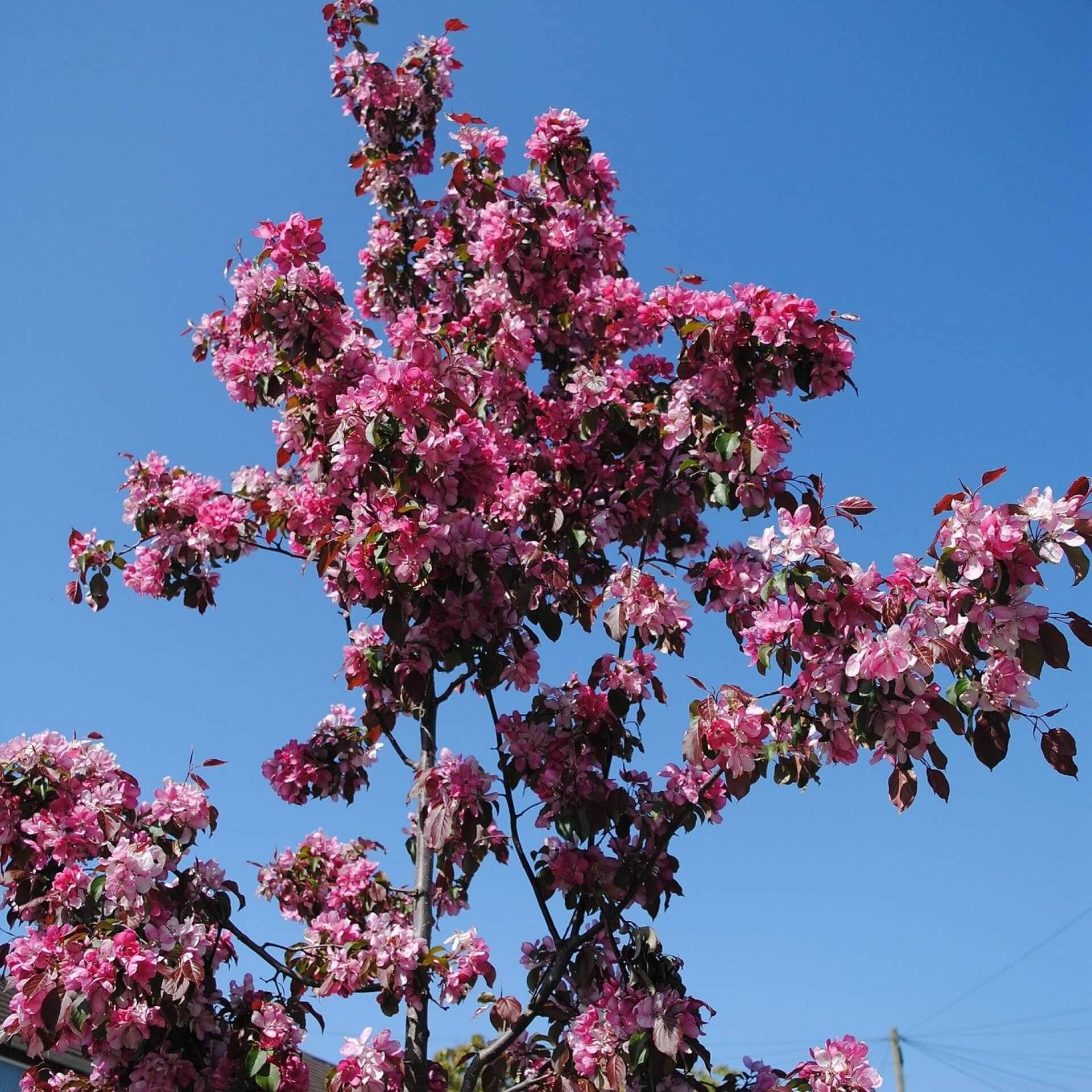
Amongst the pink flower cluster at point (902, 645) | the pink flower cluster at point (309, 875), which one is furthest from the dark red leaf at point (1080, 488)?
the pink flower cluster at point (309, 875)

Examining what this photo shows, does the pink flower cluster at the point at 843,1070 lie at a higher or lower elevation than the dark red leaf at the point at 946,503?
lower

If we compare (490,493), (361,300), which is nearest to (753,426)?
(490,493)

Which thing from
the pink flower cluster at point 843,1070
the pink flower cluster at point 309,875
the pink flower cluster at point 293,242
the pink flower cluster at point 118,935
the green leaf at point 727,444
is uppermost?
the pink flower cluster at point 293,242

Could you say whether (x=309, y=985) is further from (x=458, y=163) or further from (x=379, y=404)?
(x=458, y=163)

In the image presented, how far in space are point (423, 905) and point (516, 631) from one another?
1275 mm

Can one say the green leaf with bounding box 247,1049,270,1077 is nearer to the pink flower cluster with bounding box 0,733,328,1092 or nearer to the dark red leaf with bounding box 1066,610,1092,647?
the pink flower cluster with bounding box 0,733,328,1092

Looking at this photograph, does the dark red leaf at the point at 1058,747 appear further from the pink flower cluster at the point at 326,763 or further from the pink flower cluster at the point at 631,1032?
the pink flower cluster at the point at 326,763

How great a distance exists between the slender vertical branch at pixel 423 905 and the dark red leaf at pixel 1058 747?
79.6 inches

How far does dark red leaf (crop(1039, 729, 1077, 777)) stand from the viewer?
286cm

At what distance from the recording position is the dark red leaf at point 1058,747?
9.37 ft

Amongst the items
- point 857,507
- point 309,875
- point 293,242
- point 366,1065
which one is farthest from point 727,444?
point 309,875

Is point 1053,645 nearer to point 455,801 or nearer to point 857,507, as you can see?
point 857,507

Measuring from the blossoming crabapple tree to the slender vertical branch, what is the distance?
0.06ft

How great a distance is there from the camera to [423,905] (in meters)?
4.31
